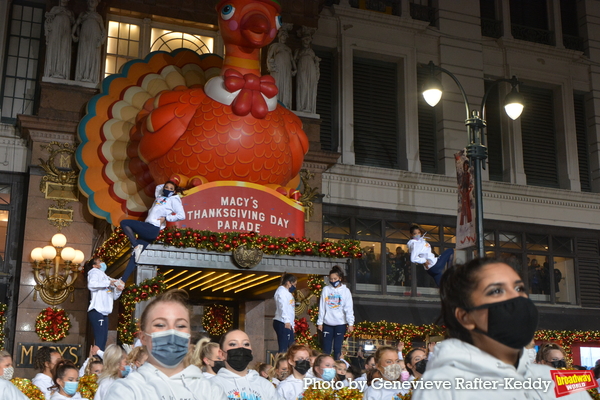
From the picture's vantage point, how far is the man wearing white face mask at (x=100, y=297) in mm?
12508

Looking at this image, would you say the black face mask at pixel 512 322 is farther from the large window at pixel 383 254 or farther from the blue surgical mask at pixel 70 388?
the large window at pixel 383 254

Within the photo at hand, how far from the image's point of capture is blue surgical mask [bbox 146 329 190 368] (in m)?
3.89

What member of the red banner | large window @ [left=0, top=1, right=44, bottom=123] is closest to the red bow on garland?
the red banner

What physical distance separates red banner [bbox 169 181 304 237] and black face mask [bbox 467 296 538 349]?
1140 cm

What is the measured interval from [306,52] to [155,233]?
9623 millimetres

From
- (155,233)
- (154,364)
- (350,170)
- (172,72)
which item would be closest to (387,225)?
(350,170)

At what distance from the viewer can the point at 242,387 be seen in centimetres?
580

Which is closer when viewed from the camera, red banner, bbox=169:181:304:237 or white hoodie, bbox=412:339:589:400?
white hoodie, bbox=412:339:589:400

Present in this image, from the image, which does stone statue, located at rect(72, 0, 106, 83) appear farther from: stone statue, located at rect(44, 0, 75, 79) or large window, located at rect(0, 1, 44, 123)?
large window, located at rect(0, 1, 44, 123)

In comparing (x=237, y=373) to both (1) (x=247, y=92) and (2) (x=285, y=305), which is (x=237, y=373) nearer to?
(2) (x=285, y=305)

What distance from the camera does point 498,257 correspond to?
10.8ft

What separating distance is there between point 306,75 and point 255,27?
568 cm

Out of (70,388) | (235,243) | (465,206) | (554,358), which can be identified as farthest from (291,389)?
(465,206)

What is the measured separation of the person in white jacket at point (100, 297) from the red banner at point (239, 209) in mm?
1955
